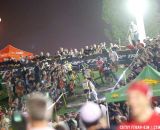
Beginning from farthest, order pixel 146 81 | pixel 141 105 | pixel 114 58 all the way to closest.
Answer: pixel 114 58 → pixel 146 81 → pixel 141 105

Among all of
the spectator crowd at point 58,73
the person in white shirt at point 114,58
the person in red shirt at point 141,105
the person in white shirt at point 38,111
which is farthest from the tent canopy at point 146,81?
the person in white shirt at point 38,111

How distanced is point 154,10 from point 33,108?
1765 inches

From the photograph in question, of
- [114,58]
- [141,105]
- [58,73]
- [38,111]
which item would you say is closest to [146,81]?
[114,58]

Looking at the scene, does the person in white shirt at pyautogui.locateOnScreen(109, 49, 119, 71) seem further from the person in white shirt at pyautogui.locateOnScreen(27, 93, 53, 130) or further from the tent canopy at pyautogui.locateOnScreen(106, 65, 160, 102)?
the person in white shirt at pyautogui.locateOnScreen(27, 93, 53, 130)

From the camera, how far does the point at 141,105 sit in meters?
4.36

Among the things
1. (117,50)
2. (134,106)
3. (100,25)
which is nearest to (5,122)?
(117,50)

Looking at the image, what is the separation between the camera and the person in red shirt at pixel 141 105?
14.3 feet

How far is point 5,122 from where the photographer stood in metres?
19.1

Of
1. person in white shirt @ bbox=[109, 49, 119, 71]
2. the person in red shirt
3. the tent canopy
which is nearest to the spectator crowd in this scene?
person in white shirt @ bbox=[109, 49, 119, 71]

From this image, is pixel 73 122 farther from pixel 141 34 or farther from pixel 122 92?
pixel 141 34

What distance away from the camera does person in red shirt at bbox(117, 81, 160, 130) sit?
171 inches

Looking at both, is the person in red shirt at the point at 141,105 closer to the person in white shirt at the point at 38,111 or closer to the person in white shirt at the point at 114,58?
the person in white shirt at the point at 38,111

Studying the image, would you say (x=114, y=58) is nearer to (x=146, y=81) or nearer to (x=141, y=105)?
(x=146, y=81)

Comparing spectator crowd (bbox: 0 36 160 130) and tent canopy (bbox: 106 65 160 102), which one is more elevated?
spectator crowd (bbox: 0 36 160 130)
